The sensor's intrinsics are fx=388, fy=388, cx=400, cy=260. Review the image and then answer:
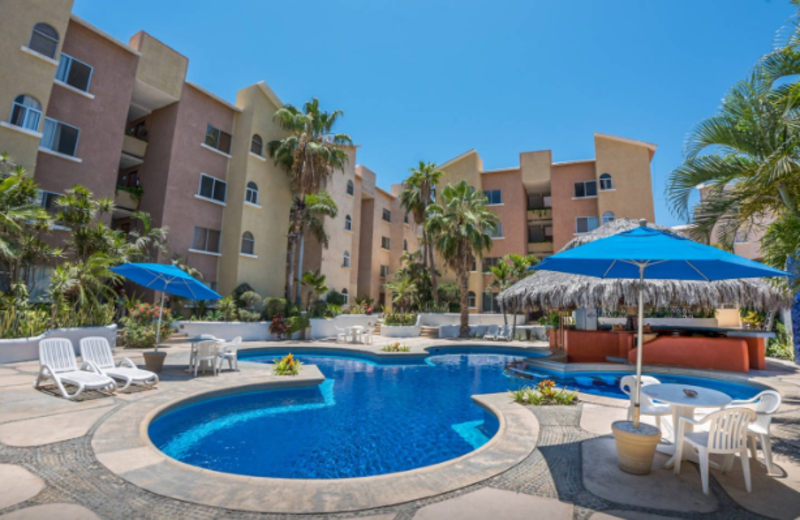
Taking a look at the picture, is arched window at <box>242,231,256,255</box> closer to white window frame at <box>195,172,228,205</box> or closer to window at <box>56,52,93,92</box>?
white window frame at <box>195,172,228,205</box>

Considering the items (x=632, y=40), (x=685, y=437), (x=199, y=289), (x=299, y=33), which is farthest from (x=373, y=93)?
(x=685, y=437)

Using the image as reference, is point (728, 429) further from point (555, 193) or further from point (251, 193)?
point (555, 193)

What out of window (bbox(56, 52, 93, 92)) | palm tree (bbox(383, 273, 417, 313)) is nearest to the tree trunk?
palm tree (bbox(383, 273, 417, 313))

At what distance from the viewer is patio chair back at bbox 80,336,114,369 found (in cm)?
780

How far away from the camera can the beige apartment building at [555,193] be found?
27.1m

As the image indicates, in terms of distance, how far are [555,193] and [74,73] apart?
94.5 feet

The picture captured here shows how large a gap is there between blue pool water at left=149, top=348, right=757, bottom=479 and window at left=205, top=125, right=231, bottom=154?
16.1 m

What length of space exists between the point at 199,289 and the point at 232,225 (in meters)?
12.0

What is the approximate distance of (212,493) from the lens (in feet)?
12.0

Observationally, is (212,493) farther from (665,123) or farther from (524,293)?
(665,123)

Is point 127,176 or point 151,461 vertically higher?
point 127,176

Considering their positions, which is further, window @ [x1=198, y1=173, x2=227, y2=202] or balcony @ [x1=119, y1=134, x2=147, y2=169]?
window @ [x1=198, y1=173, x2=227, y2=202]

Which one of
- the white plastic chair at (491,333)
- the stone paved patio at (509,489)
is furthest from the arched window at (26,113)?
the white plastic chair at (491,333)

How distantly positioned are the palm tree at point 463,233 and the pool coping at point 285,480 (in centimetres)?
1748
